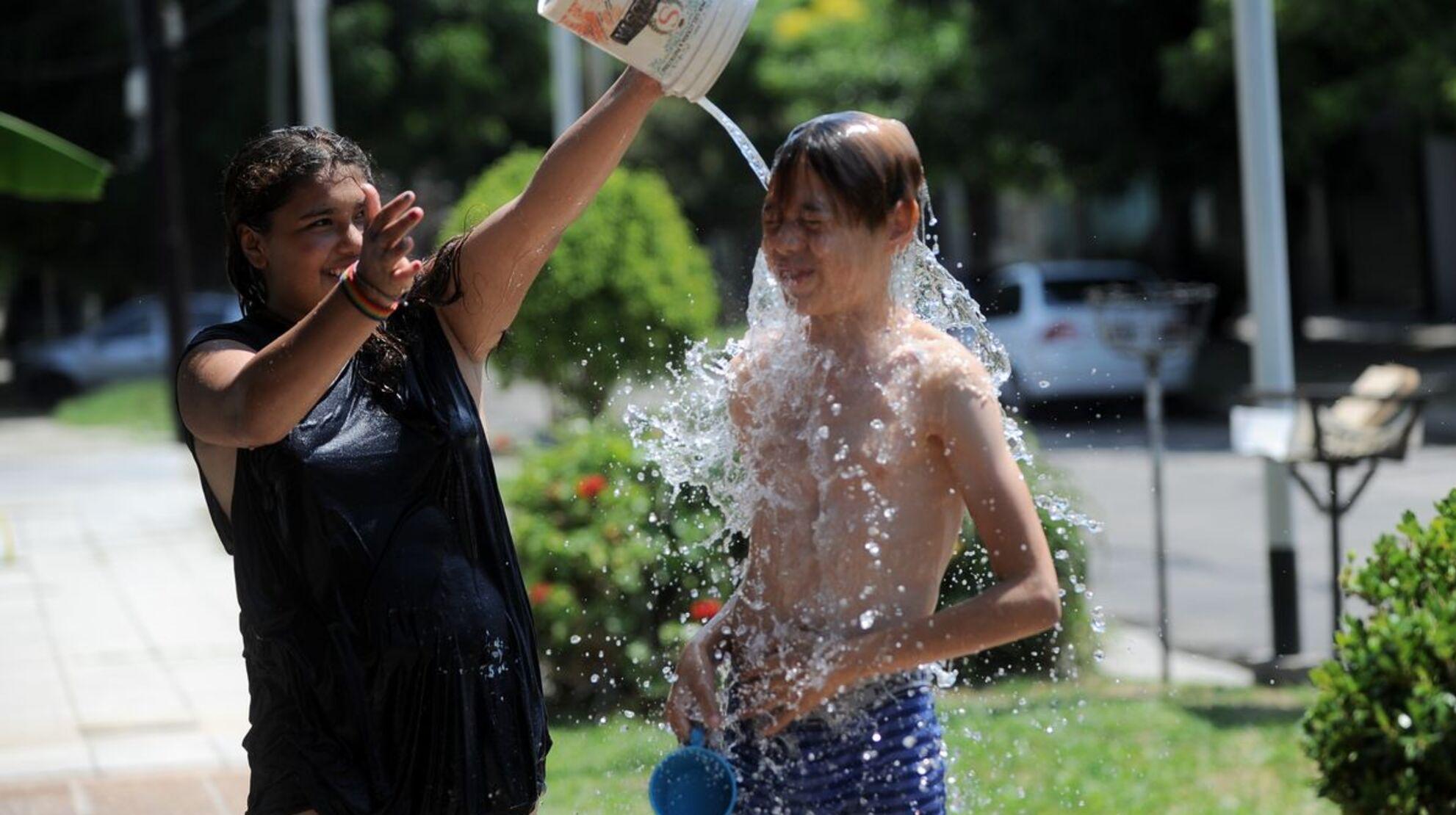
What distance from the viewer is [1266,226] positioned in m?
7.18

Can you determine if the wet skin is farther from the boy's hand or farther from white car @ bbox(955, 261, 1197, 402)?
white car @ bbox(955, 261, 1197, 402)

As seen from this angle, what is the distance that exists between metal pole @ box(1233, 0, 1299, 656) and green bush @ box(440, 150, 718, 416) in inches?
235

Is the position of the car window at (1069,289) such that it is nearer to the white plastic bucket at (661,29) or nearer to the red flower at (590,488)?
the red flower at (590,488)

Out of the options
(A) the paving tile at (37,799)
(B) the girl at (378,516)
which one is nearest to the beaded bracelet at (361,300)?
(B) the girl at (378,516)

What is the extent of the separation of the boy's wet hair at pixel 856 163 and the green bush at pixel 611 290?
1014 centimetres

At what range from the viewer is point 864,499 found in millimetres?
2400

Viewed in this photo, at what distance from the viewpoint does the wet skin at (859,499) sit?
7.60 feet

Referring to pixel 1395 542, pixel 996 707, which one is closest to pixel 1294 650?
pixel 996 707

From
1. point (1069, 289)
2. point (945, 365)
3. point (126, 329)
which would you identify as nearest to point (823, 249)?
point (945, 365)

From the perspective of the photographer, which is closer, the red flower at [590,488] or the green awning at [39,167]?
the red flower at [590,488]

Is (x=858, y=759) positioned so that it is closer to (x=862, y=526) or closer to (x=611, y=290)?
(x=862, y=526)

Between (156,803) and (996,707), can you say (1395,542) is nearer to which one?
(996,707)

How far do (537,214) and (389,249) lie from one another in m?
0.41

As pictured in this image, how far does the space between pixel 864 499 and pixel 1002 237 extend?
134ft
